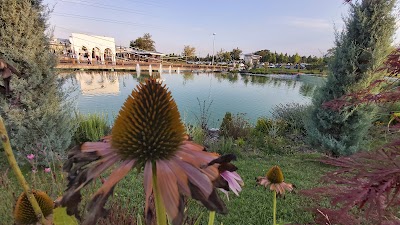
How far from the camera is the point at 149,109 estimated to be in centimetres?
72

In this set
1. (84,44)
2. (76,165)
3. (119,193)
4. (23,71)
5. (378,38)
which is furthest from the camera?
(84,44)

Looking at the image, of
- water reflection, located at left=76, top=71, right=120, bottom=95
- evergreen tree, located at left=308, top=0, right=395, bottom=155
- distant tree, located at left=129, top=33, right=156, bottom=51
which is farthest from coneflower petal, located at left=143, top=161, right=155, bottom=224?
distant tree, located at left=129, top=33, right=156, bottom=51

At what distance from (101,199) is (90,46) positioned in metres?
37.8

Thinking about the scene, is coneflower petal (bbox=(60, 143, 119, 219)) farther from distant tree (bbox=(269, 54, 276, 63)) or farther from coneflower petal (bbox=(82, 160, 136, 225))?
distant tree (bbox=(269, 54, 276, 63))

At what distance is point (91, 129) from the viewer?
565cm

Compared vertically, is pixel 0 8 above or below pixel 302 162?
above

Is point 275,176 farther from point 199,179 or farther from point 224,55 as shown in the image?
point 224,55

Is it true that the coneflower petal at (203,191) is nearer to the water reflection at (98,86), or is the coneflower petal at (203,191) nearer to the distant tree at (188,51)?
the water reflection at (98,86)

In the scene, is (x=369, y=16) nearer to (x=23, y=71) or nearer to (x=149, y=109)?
(x=149, y=109)

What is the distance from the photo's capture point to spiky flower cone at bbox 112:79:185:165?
2.21 ft

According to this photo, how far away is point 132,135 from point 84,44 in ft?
122

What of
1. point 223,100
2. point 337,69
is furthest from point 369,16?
point 223,100

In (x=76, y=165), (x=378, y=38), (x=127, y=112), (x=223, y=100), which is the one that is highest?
(x=378, y=38)

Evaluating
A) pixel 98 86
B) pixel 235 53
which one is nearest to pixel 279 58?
pixel 235 53
